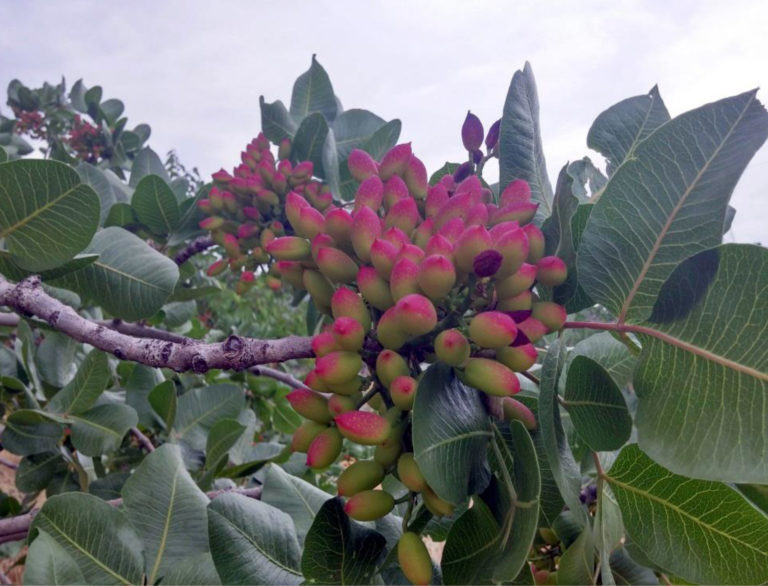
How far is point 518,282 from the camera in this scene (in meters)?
0.68

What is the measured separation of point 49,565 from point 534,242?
2.21 feet

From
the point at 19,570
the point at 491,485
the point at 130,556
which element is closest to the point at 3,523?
the point at 130,556

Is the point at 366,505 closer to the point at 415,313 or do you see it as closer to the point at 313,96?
the point at 415,313

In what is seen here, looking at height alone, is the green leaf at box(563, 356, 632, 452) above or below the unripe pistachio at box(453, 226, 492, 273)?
below

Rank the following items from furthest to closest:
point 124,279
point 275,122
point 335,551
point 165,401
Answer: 1. point 275,122
2. point 165,401
3. point 124,279
4. point 335,551

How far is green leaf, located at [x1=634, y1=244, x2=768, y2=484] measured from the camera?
577 mm

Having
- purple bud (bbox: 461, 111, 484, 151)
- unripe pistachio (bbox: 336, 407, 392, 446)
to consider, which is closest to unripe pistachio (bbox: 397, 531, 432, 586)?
unripe pistachio (bbox: 336, 407, 392, 446)

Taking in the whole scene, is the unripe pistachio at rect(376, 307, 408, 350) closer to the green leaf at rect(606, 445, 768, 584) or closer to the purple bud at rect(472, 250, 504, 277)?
the purple bud at rect(472, 250, 504, 277)

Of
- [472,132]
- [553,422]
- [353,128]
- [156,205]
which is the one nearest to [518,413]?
[553,422]

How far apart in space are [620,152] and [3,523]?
3.99 feet

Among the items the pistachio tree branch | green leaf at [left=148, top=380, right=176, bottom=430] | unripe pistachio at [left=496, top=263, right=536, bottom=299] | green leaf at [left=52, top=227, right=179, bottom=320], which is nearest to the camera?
unripe pistachio at [left=496, top=263, right=536, bottom=299]

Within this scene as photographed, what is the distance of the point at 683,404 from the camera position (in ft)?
2.07

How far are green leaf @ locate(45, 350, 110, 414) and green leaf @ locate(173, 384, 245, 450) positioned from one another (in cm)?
27

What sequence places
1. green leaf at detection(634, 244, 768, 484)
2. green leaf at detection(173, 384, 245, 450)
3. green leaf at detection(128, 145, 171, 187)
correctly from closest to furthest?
green leaf at detection(634, 244, 768, 484) → green leaf at detection(173, 384, 245, 450) → green leaf at detection(128, 145, 171, 187)
